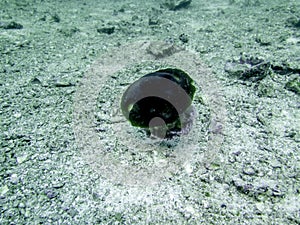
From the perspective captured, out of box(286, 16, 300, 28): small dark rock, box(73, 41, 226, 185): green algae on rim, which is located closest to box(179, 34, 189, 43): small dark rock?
box(73, 41, 226, 185): green algae on rim

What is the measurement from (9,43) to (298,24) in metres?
6.73

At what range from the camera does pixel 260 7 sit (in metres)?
8.42

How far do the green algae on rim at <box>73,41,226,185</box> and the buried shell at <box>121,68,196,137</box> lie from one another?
0.19 meters

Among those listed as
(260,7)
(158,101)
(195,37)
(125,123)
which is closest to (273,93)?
(158,101)

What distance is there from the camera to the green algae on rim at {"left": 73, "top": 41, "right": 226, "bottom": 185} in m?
2.68

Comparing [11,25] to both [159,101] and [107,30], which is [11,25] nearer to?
[107,30]

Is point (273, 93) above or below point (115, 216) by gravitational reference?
above

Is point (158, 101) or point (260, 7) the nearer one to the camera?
point (158, 101)

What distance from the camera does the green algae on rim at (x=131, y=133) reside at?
2676 mm

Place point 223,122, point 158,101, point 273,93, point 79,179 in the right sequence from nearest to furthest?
point 79,179 → point 158,101 → point 223,122 → point 273,93

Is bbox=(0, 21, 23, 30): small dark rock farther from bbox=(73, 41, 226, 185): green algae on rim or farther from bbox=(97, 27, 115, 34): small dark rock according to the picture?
bbox=(73, 41, 226, 185): green algae on rim

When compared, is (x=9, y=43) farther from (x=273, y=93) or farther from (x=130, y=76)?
(x=273, y=93)

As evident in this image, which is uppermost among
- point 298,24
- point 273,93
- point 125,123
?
point 298,24

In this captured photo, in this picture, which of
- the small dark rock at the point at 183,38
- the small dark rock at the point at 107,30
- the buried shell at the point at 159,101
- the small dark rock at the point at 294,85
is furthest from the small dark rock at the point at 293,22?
the buried shell at the point at 159,101
